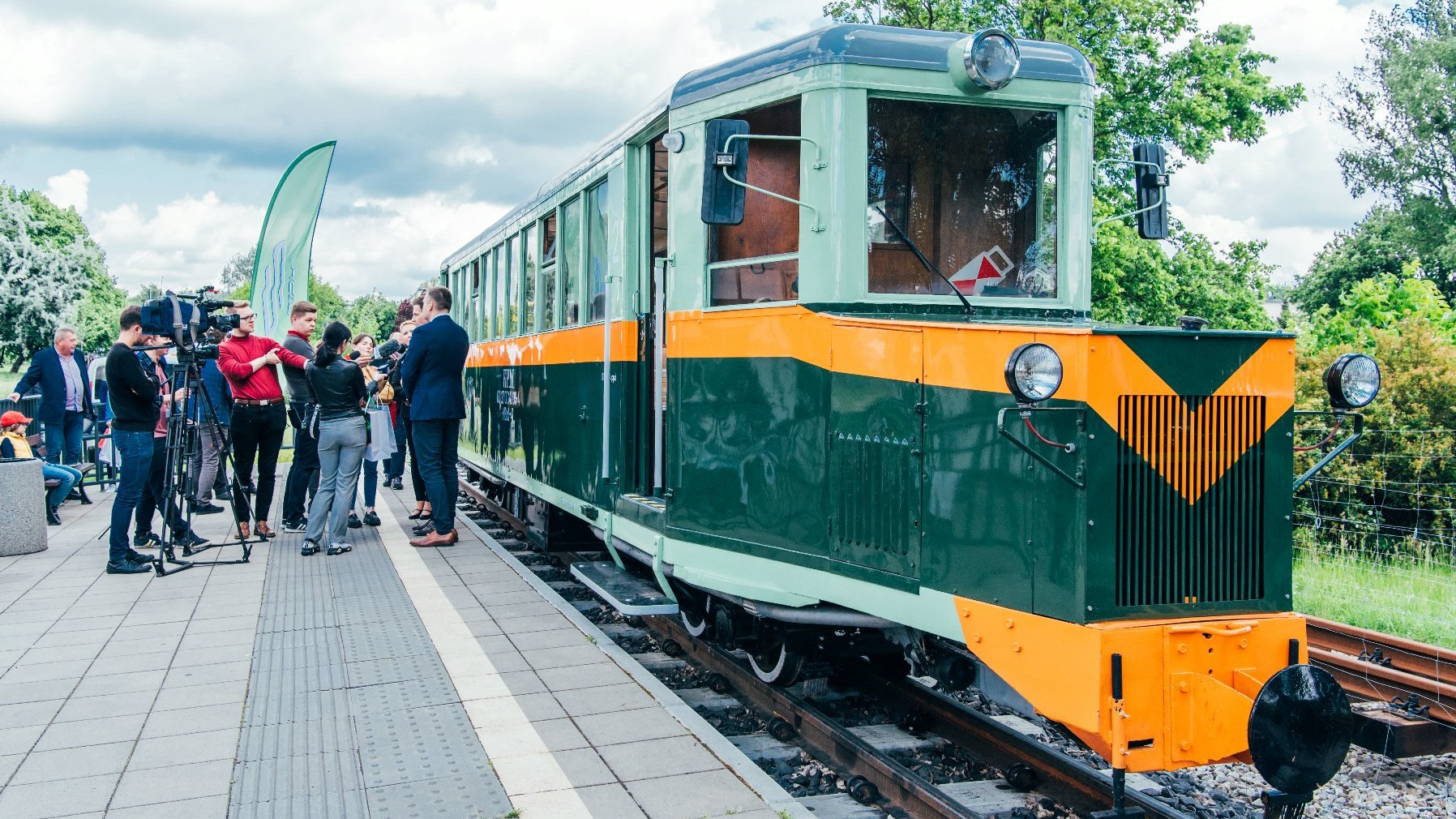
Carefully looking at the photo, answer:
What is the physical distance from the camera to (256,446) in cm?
1030

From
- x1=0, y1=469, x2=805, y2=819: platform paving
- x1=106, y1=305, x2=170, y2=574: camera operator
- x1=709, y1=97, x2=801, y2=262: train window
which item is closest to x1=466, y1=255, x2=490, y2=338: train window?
x1=106, y1=305, x2=170, y2=574: camera operator

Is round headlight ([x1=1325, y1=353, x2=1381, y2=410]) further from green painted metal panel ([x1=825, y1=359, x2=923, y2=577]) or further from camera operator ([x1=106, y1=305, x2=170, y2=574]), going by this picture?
camera operator ([x1=106, y1=305, x2=170, y2=574])

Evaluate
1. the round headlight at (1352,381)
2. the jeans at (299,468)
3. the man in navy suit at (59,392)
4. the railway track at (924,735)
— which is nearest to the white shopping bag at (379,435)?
the jeans at (299,468)

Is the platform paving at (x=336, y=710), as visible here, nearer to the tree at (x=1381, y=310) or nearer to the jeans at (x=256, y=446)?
the jeans at (x=256, y=446)

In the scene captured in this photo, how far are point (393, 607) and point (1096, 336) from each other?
206 inches

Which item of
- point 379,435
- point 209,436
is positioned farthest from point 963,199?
point 209,436

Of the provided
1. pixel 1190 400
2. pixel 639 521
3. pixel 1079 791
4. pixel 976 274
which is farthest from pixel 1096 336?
pixel 639 521

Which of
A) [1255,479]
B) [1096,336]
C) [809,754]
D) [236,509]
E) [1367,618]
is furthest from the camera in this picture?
[236,509]

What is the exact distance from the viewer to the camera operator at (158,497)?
885 cm

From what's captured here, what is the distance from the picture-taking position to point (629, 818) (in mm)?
4047

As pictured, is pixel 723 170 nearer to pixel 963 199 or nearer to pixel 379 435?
pixel 963 199

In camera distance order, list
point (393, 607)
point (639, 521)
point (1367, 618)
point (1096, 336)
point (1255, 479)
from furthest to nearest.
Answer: point (1367, 618), point (393, 607), point (639, 521), point (1255, 479), point (1096, 336)

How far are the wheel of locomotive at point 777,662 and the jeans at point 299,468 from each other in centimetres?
573

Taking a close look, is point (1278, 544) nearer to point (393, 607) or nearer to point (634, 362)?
point (634, 362)
